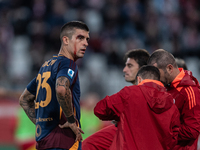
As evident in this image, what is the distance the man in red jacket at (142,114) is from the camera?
3418 mm

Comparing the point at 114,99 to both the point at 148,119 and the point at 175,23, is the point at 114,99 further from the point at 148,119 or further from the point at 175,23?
the point at 175,23

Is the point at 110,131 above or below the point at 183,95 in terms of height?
below

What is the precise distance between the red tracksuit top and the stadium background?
451cm

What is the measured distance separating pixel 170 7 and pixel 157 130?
919 cm

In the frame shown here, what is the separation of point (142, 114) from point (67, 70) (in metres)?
0.97

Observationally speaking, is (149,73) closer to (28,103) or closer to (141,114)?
(141,114)

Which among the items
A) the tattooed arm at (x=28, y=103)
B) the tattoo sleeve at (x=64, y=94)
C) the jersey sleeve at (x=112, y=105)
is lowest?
the jersey sleeve at (x=112, y=105)

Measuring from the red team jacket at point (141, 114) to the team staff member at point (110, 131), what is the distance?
0.77 m

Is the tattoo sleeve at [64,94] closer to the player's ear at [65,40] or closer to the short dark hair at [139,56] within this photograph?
Result: the player's ear at [65,40]

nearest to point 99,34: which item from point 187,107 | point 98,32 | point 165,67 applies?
point 98,32

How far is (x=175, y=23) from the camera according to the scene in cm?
1137

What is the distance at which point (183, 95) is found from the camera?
12.8 ft

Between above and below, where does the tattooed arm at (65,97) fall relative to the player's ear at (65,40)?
below

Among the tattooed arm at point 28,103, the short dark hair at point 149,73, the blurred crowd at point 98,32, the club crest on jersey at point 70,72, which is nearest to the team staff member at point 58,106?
the club crest on jersey at point 70,72
